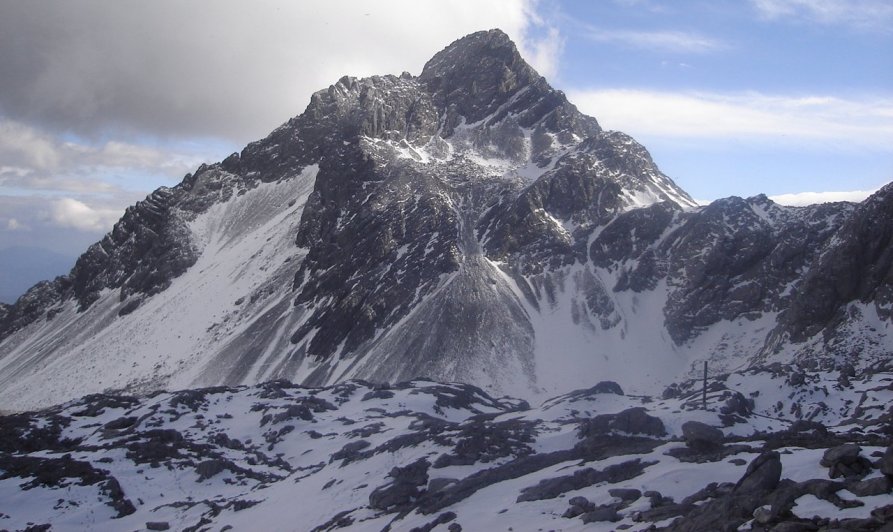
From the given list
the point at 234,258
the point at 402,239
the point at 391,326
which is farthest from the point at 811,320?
the point at 234,258

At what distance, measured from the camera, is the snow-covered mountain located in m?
116

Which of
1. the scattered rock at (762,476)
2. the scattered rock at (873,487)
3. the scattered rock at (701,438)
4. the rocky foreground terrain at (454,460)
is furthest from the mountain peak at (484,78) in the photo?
the scattered rock at (873,487)

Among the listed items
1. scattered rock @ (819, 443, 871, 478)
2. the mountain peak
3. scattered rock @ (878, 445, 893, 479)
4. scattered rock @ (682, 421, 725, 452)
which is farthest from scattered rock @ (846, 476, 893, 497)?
the mountain peak

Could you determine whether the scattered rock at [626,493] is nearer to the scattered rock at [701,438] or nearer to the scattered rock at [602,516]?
the scattered rock at [602,516]

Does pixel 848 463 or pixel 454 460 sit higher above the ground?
pixel 848 463

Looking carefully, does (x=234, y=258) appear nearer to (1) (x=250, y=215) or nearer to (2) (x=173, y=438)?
(1) (x=250, y=215)

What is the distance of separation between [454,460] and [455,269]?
9131 centimetres

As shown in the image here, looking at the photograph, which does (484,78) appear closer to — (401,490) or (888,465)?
(401,490)

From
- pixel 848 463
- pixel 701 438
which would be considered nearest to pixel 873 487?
pixel 848 463

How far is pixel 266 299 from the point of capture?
500 ft

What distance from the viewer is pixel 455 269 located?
442 feet

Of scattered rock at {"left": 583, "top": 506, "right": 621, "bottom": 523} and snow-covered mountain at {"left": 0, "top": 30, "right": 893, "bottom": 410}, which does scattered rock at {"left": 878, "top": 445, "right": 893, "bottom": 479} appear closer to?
scattered rock at {"left": 583, "top": 506, "right": 621, "bottom": 523}

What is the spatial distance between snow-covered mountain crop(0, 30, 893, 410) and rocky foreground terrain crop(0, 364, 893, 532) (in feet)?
104

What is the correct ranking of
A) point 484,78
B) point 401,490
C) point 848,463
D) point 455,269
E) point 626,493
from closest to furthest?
point 848,463 < point 626,493 < point 401,490 < point 455,269 < point 484,78
